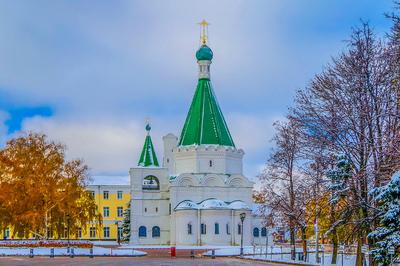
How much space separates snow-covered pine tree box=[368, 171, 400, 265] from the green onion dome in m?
56.0

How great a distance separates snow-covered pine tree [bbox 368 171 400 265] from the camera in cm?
1513

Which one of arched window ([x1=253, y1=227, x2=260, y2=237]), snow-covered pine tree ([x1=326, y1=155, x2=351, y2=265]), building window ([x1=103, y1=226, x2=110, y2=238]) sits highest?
snow-covered pine tree ([x1=326, y1=155, x2=351, y2=265])

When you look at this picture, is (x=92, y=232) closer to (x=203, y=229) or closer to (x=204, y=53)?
(x=203, y=229)

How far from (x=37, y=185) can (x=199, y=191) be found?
75.8ft

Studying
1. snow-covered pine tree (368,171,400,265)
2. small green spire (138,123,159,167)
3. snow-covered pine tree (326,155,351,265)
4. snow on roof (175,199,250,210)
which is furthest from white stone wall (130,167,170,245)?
snow-covered pine tree (368,171,400,265)

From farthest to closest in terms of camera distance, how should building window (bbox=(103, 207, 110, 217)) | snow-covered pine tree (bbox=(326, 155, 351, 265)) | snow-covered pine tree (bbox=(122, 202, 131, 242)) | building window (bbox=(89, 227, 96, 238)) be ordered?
building window (bbox=(103, 207, 110, 217)) → building window (bbox=(89, 227, 96, 238)) → snow-covered pine tree (bbox=(122, 202, 131, 242)) → snow-covered pine tree (bbox=(326, 155, 351, 265))

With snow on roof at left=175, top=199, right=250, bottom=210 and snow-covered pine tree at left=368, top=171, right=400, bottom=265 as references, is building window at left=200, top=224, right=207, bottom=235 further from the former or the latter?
snow-covered pine tree at left=368, top=171, right=400, bottom=265

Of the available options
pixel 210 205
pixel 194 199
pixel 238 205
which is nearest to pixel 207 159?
pixel 194 199

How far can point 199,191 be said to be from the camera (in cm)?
6744

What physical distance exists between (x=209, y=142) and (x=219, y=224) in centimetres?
925

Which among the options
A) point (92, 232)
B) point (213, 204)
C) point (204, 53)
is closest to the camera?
point (213, 204)

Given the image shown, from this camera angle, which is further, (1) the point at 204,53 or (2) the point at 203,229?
(1) the point at 204,53

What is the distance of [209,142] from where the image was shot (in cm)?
6881

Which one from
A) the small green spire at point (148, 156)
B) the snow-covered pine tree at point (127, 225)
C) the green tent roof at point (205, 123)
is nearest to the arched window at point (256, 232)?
the green tent roof at point (205, 123)
